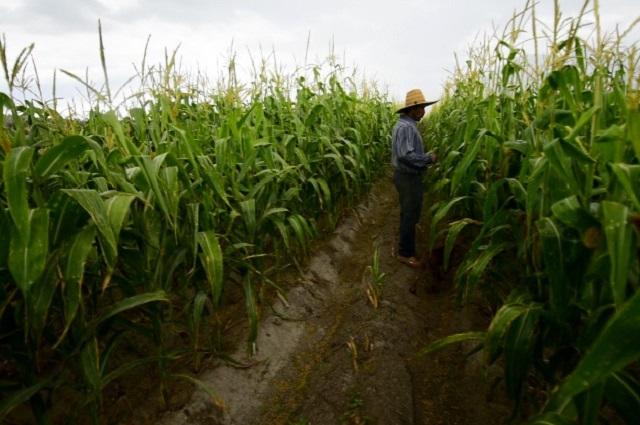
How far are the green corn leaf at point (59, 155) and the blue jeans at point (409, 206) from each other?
2.69 meters

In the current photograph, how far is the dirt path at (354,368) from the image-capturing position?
1.81 meters

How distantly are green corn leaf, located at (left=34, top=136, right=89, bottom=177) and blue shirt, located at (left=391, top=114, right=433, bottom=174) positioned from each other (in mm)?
2598

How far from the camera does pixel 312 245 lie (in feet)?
11.3

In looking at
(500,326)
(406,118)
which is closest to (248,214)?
(500,326)

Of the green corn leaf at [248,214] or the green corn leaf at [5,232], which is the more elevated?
the green corn leaf at [5,232]

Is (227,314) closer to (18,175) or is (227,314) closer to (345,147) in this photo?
(18,175)

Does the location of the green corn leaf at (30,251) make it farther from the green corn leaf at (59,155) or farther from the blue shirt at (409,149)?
the blue shirt at (409,149)

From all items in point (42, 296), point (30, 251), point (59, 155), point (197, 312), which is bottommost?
point (197, 312)

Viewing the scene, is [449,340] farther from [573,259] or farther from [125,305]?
[125,305]

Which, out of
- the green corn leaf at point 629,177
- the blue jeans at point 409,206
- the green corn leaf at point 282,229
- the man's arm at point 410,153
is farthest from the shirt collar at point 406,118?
the green corn leaf at point 629,177

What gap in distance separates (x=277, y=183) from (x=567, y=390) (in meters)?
2.10

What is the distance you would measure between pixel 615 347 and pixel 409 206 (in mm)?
2932

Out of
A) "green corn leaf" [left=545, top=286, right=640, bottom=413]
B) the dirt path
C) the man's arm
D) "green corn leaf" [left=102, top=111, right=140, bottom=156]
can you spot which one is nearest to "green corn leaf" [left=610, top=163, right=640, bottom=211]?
"green corn leaf" [left=545, top=286, right=640, bottom=413]

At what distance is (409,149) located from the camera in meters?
3.33
